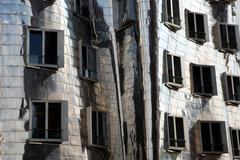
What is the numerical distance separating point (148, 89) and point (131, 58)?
1.51 meters

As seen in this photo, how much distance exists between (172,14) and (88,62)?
14.8 ft

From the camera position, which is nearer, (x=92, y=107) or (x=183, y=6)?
(x=92, y=107)

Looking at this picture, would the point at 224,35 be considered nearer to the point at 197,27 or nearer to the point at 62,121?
the point at 197,27

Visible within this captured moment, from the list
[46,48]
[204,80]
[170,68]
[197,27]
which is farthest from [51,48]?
[197,27]

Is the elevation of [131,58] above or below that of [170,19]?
below

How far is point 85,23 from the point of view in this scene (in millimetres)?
18547

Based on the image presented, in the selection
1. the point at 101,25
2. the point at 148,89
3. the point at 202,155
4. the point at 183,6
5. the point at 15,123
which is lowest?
the point at 202,155

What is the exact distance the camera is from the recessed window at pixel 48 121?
15.7m

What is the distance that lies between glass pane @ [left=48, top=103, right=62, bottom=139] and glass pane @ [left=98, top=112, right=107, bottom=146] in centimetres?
188

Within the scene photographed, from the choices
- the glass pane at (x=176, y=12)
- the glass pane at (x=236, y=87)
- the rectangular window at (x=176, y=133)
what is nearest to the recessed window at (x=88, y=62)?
the rectangular window at (x=176, y=133)

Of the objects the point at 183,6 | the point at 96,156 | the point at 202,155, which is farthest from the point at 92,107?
the point at 183,6

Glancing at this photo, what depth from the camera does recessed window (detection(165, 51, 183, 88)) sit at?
1869cm

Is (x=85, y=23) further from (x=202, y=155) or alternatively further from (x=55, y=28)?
(x=202, y=155)

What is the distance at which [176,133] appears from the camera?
18.3 m
